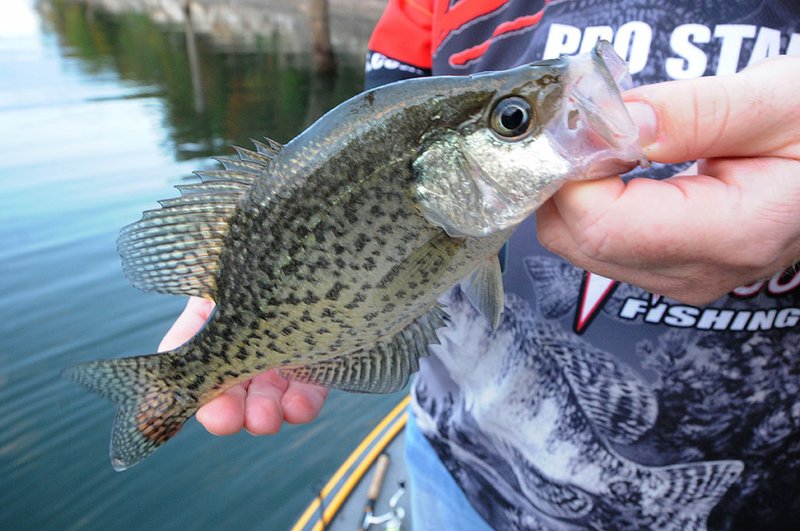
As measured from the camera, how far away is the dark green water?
4.31 m

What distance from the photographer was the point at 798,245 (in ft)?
3.56

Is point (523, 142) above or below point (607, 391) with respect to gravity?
above

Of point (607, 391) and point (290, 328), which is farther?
Result: point (607, 391)

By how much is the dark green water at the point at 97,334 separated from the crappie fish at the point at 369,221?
322cm

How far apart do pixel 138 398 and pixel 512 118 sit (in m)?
1.20

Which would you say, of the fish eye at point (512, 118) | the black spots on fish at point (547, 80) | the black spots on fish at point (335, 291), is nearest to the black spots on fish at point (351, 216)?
the black spots on fish at point (335, 291)

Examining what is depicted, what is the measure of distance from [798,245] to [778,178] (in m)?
0.17

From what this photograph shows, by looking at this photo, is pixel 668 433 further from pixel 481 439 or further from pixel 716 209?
pixel 716 209

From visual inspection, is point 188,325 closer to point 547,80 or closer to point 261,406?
point 261,406

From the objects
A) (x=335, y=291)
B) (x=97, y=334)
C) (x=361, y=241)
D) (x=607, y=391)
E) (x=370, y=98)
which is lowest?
(x=97, y=334)

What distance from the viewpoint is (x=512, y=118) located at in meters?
1.19

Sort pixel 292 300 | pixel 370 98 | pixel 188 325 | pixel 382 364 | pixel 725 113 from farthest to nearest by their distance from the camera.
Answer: pixel 188 325
pixel 382 364
pixel 292 300
pixel 370 98
pixel 725 113

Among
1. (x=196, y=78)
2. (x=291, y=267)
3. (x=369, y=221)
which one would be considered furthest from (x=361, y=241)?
(x=196, y=78)

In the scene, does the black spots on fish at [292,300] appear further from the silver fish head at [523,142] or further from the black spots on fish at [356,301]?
the silver fish head at [523,142]
